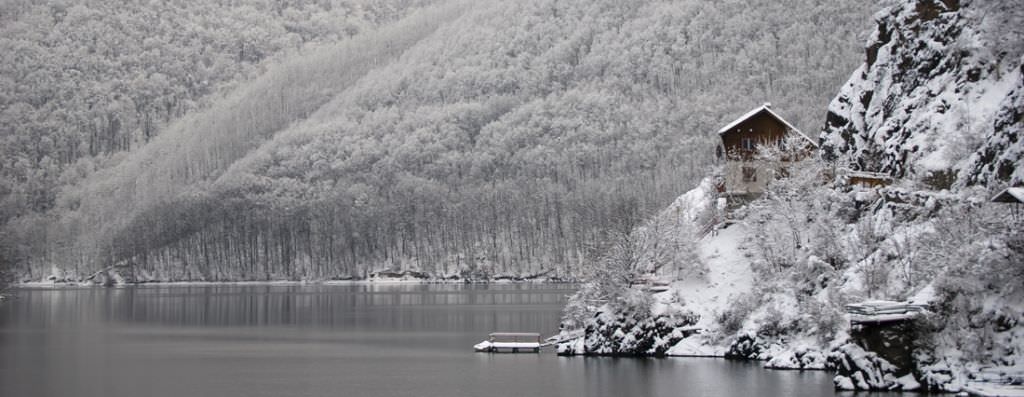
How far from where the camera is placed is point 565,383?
65562 mm

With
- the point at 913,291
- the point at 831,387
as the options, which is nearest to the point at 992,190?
the point at 913,291

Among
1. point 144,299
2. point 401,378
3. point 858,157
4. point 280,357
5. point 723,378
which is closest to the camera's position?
point 723,378

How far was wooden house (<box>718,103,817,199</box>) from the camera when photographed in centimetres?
8975

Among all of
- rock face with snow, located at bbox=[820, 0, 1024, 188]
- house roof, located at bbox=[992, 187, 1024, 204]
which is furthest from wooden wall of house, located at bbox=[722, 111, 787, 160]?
house roof, located at bbox=[992, 187, 1024, 204]

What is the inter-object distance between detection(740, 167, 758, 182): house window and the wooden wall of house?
0.90 metres

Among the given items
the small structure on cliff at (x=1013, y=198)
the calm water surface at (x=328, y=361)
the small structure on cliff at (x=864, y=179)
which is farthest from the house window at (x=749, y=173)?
the small structure on cliff at (x=1013, y=198)

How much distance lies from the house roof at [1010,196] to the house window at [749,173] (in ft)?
111

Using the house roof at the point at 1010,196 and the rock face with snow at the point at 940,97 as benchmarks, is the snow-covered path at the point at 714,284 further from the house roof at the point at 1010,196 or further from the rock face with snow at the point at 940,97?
the house roof at the point at 1010,196

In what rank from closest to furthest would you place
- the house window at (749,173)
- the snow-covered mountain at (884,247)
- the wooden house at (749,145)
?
1. the snow-covered mountain at (884,247)
2. the wooden house at (749,145)
3. the house window at (749,173)

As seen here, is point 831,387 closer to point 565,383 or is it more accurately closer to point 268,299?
point 565,383

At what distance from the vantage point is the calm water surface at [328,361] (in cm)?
6450

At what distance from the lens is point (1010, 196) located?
55.3 metres

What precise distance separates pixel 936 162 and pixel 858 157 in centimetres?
1145

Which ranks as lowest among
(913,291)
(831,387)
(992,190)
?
(831,387)
